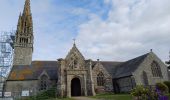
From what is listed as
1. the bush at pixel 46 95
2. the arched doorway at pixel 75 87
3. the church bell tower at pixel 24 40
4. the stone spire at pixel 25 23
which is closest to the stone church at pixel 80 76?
the arched doorway at pixel 75 87

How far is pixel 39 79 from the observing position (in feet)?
Answer: 132

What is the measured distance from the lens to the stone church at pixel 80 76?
3641 cm

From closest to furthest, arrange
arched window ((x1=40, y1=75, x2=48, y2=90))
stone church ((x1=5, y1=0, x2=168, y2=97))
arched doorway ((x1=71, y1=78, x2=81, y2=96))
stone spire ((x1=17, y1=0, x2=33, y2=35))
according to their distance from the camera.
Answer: stone church ((x1=5, y1=0, x2=168, y2=97)) < arched doorway ((x1=71, y1=78, x2=81, y2=96)) < arched window ((x1=40, y1=75, x2=48, y2=90)) < stone spire ((x1=17, y1=0, x2=33, y2=35))

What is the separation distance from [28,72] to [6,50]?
690 inches

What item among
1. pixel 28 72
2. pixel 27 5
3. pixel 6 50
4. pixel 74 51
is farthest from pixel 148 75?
pixel 27 5

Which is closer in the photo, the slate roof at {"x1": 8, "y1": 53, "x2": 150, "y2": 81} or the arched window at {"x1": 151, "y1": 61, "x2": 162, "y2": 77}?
the arched window at {"x1": 151, "y1": 61, "x2": 162, "y2": 77}

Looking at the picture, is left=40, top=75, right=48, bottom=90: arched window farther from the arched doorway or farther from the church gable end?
the church gable end

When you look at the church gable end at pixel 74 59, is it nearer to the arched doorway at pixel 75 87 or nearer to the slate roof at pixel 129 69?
the arched doorway at pixel 75 87

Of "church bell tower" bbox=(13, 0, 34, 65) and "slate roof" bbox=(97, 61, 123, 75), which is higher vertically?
"church bell tower" bbox=(13, 0, 34, 65)

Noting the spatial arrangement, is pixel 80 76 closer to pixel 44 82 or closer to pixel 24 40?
pixel 44 82

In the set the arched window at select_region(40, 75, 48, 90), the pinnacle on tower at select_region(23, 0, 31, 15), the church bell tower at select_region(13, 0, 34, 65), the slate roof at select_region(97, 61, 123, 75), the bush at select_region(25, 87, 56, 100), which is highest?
the pinnacle on tower at select_region(23, 0, 31, 15)

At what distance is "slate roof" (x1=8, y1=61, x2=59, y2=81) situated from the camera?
134 feet

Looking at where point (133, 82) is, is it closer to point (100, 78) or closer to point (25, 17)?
point (100, 78)

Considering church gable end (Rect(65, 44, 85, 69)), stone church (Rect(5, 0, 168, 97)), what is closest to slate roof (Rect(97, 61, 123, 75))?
stone church (Rect(5, 0, 168, 97))
